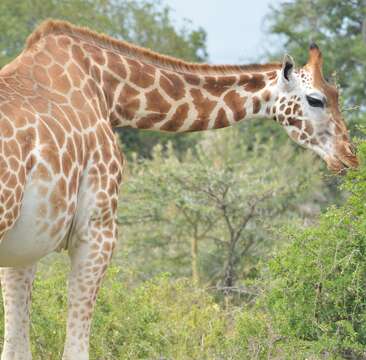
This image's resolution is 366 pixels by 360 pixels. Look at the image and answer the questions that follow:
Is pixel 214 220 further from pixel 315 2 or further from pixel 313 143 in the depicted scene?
pixel 315 2

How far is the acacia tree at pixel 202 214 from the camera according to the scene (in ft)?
48.3

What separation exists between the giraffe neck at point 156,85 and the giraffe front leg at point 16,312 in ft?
3.69

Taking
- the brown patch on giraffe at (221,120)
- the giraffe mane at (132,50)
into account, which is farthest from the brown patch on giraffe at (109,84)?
the brown patch on giraffe at (221,120)

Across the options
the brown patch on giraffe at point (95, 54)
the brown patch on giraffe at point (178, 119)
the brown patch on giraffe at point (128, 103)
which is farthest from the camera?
the brown patch on giraffe at point (178, 119)

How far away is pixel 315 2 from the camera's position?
2686 cm

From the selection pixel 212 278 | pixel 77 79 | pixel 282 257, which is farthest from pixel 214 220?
pixel 77 79

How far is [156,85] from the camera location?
702cm

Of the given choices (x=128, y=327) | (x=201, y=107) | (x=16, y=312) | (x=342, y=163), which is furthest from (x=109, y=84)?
(x=128, y=327)

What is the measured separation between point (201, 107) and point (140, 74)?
1.64 feet

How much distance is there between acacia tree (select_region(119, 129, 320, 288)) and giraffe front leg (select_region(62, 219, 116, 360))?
7558 millimetres

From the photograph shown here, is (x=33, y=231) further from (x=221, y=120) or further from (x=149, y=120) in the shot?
(x=221, y=120)

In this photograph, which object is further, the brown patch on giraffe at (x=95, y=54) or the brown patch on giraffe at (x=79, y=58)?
the brown patch on giraffe at (x=95, y=54)

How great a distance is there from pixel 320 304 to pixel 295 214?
9.03 meters

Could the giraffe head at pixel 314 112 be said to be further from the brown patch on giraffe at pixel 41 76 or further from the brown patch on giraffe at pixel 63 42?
the brown patch on giraffe at pixel 41 76
